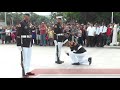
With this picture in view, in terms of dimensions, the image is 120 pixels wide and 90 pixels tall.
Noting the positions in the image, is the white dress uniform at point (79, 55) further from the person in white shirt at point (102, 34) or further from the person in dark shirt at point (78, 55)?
the person in white shirt at point (102, 34)

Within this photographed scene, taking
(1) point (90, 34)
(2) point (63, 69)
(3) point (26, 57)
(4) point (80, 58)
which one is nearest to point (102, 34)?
(1) point (90, 34)

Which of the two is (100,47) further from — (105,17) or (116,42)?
(105,17)

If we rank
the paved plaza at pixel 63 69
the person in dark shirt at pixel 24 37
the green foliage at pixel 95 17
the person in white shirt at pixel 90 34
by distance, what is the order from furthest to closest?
the green foliage at pixel 95 17 < the person in white shirt at pixel 90 34 < the paved plaza at pixel 63 69 < the person in dark shirt at pixel 24 37

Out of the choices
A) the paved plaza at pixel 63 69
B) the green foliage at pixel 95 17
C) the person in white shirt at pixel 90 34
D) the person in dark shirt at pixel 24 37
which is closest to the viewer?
the person in dark shirt at pixel 24 37

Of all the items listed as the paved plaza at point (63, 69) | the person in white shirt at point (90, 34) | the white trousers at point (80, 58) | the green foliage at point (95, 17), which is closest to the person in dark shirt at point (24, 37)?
the paved plaza at point (63, 69)

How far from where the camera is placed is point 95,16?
21672mm

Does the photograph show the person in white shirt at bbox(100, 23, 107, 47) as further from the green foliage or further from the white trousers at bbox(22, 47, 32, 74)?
the white trousers at bbox(22, 47, 32, 74)

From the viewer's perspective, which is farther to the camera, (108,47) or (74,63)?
(108,47)

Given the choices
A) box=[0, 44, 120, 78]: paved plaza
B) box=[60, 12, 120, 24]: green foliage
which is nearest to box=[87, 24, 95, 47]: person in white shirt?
box=[60, 12, 120, 24]: green foliage

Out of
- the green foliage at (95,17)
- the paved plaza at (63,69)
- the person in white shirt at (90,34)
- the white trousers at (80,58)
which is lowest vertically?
the paved plaza at (63,69)

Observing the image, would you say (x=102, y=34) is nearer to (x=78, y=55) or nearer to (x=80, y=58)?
(x=80, y=58)
